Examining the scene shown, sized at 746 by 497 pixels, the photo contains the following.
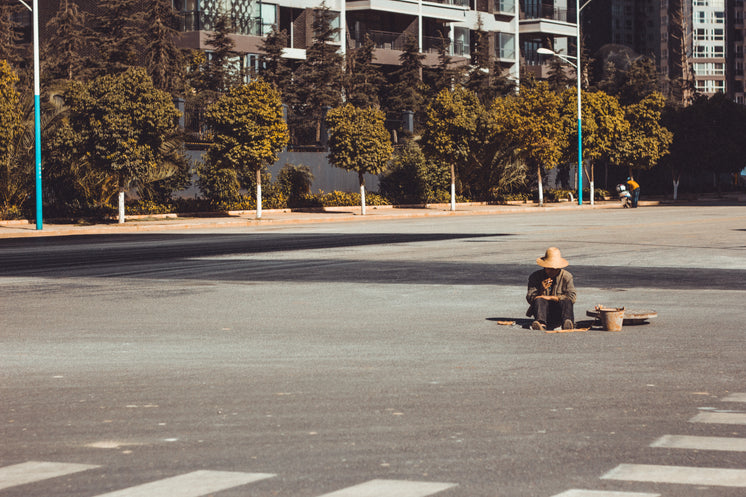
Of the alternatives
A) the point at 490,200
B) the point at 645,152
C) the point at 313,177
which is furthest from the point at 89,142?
the point at 645,152

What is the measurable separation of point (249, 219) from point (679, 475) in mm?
33764

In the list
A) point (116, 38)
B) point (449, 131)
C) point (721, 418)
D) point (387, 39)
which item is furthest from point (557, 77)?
point (721, 418)

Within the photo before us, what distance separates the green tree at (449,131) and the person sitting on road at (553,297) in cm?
3567

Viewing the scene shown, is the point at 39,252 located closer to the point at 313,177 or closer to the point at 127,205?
the point at 127,205

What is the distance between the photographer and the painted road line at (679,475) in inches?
219

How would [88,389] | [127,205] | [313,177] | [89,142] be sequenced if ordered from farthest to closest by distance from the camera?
1. [313,177]
2. [127,205]
3. [89,142]
4. [88,389]

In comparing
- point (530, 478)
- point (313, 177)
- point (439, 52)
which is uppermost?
point (439, 52)

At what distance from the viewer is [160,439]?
655 cm

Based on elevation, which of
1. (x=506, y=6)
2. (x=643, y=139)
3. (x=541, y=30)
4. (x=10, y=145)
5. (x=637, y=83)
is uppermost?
(x=506, y=6)

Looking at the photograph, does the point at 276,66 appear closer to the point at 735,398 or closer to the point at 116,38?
the point at 116,38

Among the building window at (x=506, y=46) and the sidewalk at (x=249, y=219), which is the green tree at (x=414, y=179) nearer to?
the sidewalk at (x=249, y=219)

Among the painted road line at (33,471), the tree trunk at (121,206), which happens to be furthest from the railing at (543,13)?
the painted road line at (33,471)

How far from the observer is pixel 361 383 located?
839cm

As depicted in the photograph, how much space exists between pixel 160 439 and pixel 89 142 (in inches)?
1171
